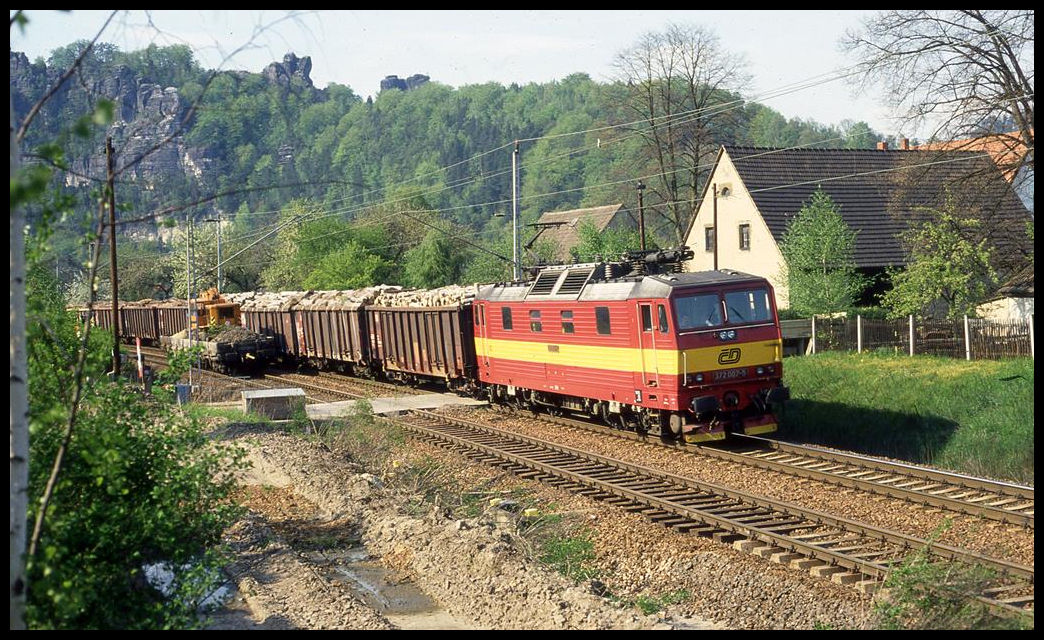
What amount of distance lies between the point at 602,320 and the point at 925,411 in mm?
7235

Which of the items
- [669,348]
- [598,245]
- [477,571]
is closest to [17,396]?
[477,571]

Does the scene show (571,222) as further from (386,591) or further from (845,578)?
(845,578)

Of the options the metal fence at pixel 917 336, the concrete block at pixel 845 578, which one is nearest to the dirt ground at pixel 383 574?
the concrete block at pixel 845 578

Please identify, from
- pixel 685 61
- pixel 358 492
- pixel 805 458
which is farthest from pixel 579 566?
pixel 685 61

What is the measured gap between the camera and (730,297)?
59.2 ft

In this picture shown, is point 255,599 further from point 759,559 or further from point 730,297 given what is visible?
point 730,297

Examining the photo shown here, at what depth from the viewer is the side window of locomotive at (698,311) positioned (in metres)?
17.5

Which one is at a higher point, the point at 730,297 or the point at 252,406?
the point at 730,297

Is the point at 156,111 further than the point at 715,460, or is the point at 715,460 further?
the point at 715,460

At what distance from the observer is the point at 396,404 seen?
27484mm

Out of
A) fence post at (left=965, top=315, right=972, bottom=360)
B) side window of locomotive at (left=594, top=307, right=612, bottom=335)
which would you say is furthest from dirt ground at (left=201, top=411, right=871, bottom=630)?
fence post at (left=965, top=315, right=972, bottom=360)

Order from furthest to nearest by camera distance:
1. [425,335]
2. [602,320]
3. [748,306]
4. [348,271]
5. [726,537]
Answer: [348,271] → [425,335] → [602,320] → [748,306] → [726,537]

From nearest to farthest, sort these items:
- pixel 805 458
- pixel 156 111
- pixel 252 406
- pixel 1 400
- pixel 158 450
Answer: pixel 1 400, pixel 156 111, pixel 158 450, pixel 805 458, pixel 252 406
